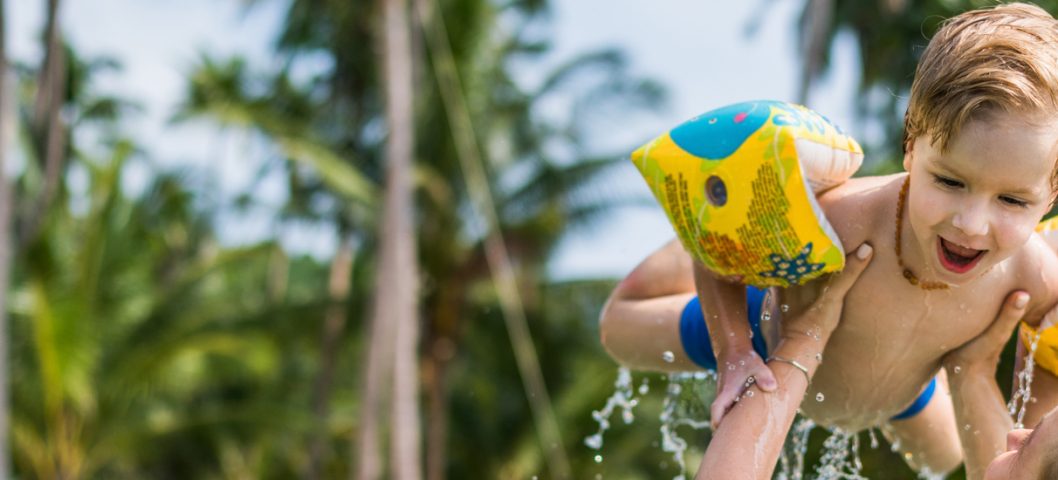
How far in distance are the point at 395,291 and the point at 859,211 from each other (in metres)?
11.8

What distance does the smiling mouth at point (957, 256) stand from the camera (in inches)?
116

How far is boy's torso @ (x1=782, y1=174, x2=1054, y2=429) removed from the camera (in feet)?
10.7

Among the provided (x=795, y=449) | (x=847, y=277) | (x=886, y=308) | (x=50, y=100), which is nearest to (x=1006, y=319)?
(x=886, y=308)

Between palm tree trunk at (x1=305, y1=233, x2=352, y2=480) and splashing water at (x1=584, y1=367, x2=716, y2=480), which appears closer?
splashing water at (x1=584, y1=367, x2=716, y2=480)

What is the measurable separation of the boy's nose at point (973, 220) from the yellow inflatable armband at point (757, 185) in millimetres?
385

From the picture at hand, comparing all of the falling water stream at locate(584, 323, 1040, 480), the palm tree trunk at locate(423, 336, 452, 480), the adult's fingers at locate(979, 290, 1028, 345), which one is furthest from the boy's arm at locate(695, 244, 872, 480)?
the palm tree trunk at locate(423, 336, 452, 480)

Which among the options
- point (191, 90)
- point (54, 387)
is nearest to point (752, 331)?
point (54, 387)

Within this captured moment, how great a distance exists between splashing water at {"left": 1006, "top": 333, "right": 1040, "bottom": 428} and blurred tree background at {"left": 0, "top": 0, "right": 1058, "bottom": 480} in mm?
10930

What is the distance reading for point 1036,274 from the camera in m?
3.27

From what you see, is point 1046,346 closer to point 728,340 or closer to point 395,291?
point 728,340

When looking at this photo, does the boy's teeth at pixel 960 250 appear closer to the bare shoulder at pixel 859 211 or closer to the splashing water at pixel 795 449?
the bare shoulder at pixel 859 211

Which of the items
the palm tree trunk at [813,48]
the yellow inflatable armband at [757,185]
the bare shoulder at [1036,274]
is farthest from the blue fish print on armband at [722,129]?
the palm tree trunk at [813,48]

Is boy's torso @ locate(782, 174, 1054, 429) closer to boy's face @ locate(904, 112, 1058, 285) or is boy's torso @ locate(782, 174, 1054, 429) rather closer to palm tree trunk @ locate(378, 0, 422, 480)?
boy's face @ locate(904, 112, 1058, 285)

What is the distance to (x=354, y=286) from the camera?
20250 mm
